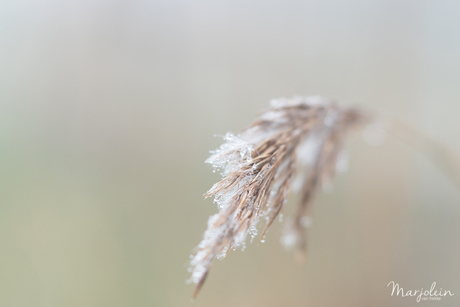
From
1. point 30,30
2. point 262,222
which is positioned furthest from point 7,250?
point 262,222
